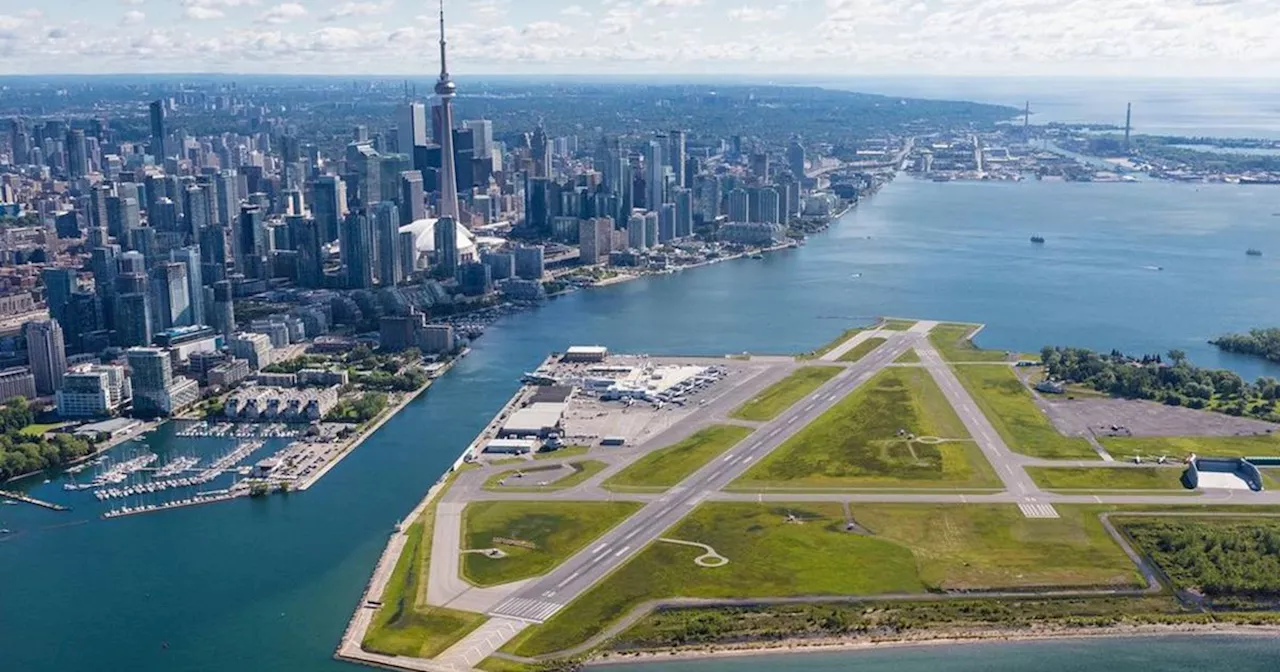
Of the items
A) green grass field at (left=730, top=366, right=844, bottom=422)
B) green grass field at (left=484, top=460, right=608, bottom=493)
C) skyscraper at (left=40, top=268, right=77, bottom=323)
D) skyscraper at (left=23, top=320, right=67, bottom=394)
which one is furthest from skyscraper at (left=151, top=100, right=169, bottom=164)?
green grass field at (left=484, top=460, right=608, bottom=493)

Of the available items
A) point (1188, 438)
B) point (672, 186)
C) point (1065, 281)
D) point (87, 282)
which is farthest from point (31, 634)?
point (672, 186)

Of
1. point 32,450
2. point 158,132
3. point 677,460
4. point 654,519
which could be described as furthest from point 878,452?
point 158,132

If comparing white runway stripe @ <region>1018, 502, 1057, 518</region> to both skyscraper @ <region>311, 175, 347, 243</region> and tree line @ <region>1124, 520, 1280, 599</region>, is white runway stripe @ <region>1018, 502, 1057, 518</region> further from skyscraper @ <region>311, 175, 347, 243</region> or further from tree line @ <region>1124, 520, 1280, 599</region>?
skyscraper @ <region>311, 175, 347, 243</region>

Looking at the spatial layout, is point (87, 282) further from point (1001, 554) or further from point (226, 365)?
point (1001, 554)

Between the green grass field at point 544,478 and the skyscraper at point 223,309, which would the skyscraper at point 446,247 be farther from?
the green grass field at point 544,478

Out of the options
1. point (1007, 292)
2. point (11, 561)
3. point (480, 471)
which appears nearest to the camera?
point (11, 561)

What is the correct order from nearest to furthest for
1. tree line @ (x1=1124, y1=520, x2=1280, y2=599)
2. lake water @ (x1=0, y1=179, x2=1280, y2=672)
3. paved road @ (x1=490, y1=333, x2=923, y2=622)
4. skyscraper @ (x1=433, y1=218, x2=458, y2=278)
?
lake water @ (x1=0, y1=179, x2=1280, y2=672) < paved road @ (x1=490, y1=333, x2=923, y2=622) < tree line @ (x1=1124, y1=520, x2=1280, y2=599) < skyscraper @ (x1=433, y1=218, x2=458, y2=278)

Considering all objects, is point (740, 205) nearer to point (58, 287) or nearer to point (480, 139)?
point (480, 139)
